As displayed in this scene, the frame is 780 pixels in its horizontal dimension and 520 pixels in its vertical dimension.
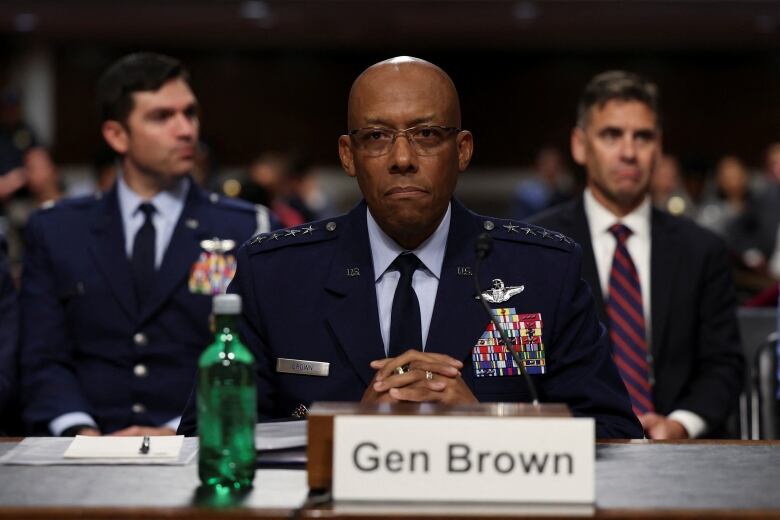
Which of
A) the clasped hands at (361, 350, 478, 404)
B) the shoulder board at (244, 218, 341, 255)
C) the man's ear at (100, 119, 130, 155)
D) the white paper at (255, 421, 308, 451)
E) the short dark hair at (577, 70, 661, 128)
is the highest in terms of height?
the short dark hair at (577, 70, 661, 128)

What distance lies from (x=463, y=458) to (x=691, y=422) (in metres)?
1.87

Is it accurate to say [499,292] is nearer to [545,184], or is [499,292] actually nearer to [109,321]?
[109,321]

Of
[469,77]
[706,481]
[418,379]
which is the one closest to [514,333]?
[418,379]

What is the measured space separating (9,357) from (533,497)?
2129mm

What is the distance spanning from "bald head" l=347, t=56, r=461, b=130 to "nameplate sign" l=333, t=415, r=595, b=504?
86 cm

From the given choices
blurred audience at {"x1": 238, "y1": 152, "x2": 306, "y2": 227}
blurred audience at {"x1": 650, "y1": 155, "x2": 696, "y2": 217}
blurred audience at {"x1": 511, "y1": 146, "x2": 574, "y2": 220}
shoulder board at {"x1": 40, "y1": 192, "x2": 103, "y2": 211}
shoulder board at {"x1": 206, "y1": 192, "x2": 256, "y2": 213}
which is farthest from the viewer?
blurred audience at {"x1": 511, "y1": 146, "x2": 574, "y2": 220}

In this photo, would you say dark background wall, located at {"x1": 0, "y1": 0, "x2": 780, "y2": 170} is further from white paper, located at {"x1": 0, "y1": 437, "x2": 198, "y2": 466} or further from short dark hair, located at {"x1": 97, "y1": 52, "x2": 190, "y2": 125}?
white paper, located at {"x1": 0, "y1": 437, "x2": 198, "y2": 466}

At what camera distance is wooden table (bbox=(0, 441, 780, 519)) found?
153 centimetres

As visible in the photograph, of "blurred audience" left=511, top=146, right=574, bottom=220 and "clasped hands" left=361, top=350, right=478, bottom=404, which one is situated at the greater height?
"blurred audience" left=511, top=146, right=574, bottom=220

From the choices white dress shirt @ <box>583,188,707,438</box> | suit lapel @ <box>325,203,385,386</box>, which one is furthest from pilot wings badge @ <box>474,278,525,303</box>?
white dress shirt @ <box>583,188,707,438</box>

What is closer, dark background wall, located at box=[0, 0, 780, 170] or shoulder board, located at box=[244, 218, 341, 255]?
shoulder board, located at box=[244, 218, 341, 255]

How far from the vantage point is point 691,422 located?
3295 millimetres

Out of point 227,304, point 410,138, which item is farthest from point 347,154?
point 227,304

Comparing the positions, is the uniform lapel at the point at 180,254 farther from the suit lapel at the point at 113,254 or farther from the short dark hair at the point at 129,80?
the short dark hair at the point at 129,80
